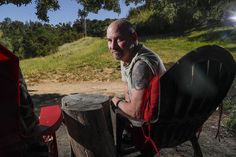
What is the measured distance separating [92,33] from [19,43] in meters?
9.49

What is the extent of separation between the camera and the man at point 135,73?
3.29 meters

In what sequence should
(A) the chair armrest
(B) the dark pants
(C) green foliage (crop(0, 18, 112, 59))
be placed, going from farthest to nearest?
(C) green foliage (crop(0, 18, 112, 59)), (B) the dark pants, (A) the chair armrest

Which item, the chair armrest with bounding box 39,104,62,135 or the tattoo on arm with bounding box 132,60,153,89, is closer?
the chair armrest with bounding box 39,104,62,135

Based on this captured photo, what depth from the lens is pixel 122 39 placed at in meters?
3.53

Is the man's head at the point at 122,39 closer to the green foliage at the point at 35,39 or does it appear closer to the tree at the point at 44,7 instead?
the tree at the point at 44,7

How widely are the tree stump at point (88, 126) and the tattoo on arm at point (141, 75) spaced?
0.48 metres

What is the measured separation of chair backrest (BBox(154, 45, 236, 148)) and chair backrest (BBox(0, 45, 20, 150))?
1104 mm

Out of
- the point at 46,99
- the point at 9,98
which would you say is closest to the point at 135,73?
the point at 9,98

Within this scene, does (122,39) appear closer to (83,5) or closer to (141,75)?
(141,75)

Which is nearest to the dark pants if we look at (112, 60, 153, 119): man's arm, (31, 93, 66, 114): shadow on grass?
(112, 60, 153, 119): man's arm

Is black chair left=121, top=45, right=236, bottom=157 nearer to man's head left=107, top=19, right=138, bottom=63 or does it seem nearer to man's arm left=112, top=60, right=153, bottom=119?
man's arm left=112, top=60, right=153, bottom=119

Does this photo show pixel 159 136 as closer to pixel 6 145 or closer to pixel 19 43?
pixel 6 145

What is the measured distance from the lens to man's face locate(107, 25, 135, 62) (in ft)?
11.6

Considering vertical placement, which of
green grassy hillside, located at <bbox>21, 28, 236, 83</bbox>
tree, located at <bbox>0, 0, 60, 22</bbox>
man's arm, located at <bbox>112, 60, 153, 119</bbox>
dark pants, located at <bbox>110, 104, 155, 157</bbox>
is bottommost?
green grassy hillside, located at <bbox>21, 28, 236, 83</bbox>
